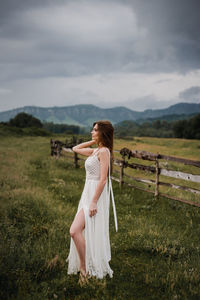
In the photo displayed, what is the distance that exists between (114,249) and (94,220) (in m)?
1.57

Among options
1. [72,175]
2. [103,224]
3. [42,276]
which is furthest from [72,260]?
[72,175]

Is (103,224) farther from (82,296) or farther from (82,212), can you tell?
(82,296)

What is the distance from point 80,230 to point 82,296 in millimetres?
905

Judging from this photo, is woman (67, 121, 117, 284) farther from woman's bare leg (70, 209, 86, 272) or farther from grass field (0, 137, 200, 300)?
grass field (0, 137, 200, 300)

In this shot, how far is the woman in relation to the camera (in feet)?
11.6

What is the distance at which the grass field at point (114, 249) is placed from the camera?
337 cm

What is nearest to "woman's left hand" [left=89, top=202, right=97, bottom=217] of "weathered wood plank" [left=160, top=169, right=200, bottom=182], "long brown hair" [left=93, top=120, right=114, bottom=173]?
"long brown hair" [left=93, top=120, right=114, bottom=173]

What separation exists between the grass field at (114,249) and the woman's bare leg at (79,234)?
431 mm

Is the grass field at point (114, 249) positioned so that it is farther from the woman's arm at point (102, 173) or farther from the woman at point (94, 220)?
the woman's arm at point (102, 173)

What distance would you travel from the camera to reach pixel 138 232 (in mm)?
5555

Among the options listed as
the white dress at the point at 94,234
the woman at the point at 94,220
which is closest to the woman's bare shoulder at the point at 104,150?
the woman at the point at 94,220

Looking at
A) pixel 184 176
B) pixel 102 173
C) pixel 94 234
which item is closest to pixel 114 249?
pixel 94 234

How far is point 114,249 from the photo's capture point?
4.85 meters

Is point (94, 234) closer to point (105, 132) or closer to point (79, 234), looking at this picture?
point (79, 234)
